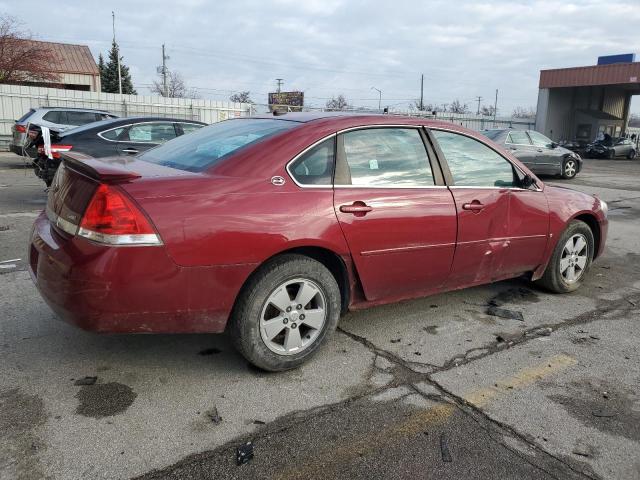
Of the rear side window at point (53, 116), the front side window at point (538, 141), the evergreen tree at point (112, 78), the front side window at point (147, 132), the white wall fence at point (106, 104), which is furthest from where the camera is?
the evergreen tree at point (112, 78)

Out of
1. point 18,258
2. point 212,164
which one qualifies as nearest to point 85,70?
point 18,258

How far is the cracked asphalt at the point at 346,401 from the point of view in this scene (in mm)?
2375

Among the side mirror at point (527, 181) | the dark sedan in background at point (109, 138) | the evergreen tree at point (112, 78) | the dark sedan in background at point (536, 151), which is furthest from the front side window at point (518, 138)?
the evergreen tree at point (112, 78)

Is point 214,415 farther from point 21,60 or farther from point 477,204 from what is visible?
point 21,60

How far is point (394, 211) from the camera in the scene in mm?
3449

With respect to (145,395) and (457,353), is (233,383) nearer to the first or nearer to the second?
(145,395)

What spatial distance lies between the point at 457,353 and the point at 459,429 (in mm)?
940

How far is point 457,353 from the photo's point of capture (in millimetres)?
3559

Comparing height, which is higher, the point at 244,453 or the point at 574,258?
the point at 574,258

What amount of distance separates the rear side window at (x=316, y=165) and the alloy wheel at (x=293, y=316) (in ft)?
2.04

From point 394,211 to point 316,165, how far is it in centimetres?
62

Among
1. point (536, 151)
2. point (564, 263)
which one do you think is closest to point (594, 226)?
point (564, 263)

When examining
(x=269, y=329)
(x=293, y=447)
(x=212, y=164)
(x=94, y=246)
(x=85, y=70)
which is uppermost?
(x=85, y=70)

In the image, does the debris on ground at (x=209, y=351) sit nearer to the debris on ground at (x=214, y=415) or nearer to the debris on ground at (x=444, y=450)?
the debris on ground at (x=214, y=415)
